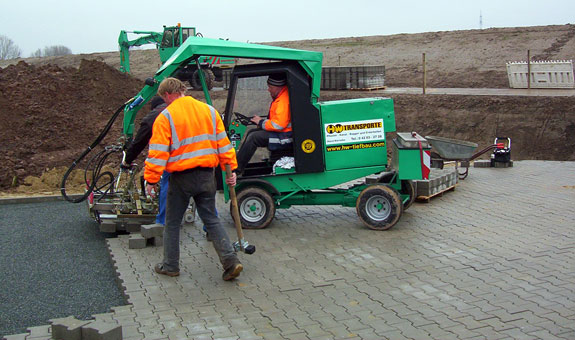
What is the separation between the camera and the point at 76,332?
15.2 feet

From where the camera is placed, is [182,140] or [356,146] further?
[356,146]

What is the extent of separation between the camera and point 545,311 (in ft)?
17.1

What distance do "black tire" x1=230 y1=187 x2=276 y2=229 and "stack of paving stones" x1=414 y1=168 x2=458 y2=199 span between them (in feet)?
8.22

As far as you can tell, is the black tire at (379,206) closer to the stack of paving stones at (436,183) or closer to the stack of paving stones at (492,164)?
the stack of paving stones at (436,183)

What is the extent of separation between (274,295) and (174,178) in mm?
1474

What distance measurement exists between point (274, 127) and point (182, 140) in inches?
82.2

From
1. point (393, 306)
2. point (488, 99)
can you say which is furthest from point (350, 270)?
point (488, 99)

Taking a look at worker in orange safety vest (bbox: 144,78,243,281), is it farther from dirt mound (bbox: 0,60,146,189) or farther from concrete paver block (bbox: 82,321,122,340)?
dirt mound (bbox: 0,60,146,189)

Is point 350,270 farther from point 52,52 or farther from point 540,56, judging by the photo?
point 52,52

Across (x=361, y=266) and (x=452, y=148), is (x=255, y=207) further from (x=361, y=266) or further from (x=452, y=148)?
→ (x=452, y=148)

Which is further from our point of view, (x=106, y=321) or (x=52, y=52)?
(x=52, y=52)

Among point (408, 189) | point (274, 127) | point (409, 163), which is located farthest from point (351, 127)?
point (408, 189)

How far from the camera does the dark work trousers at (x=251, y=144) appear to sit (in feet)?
25.4

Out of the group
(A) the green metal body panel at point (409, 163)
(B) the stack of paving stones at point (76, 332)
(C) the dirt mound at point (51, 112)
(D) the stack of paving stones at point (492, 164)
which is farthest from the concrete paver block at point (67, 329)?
(D) the stack of paving stones at point (492, 164)
